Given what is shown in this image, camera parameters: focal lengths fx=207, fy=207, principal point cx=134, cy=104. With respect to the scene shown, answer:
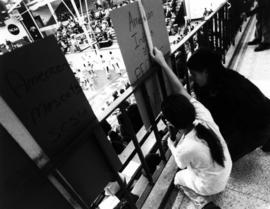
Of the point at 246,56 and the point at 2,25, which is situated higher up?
the point at 2,25

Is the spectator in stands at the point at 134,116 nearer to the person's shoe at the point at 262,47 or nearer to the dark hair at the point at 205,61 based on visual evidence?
the dark hair at the point at 205,61

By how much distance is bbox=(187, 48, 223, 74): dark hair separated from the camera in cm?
152

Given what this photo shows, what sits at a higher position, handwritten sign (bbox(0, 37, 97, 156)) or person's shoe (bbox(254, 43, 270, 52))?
handwritten sign (bbox(0, 37, 97, 156))

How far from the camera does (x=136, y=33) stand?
4.11 ft

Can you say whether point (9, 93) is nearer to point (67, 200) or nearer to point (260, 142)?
point (67, 200)

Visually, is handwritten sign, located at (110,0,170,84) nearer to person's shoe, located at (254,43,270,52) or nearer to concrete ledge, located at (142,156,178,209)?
concrete ledge, located at (142,156,178,209)

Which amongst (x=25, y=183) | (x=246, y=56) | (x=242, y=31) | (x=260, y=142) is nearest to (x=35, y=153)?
(x=25, y=183)

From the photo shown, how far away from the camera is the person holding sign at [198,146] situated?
1.22m

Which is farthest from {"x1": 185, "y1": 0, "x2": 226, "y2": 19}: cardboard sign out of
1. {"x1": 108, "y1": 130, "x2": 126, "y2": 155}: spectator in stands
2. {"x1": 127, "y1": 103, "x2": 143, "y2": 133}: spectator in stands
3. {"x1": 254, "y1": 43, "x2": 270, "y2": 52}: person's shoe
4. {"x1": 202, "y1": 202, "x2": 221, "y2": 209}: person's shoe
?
{"x1": 202, "y1": 202, "x2": 221, "y2": 209}: person's shoe

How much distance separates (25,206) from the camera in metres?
0.80

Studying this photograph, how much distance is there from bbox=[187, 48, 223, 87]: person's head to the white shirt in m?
0.29

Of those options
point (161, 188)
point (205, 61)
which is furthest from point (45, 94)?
point (161, 188)

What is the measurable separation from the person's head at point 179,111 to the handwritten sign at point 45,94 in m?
0.49

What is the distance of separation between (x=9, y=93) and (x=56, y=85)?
18cm
